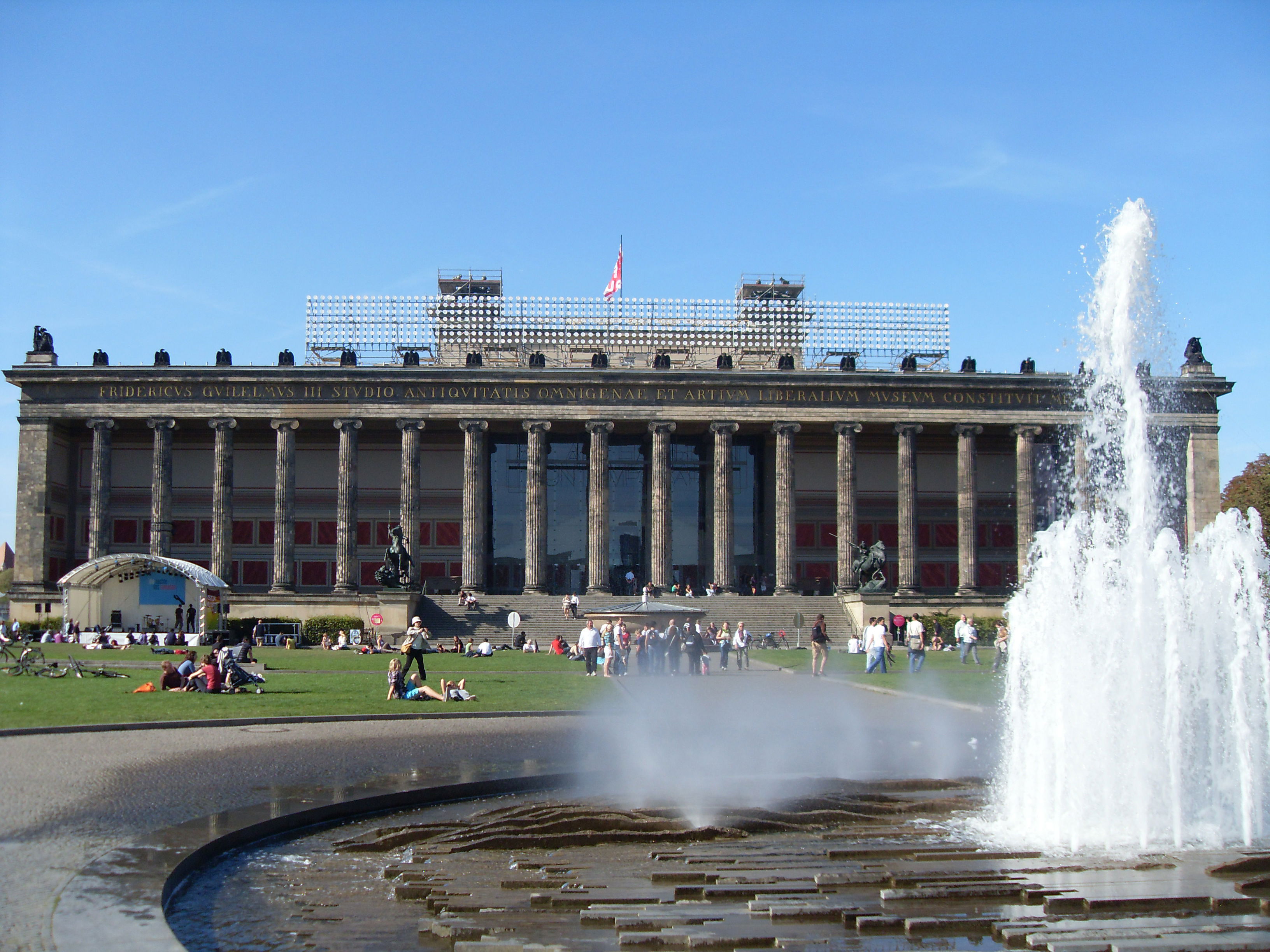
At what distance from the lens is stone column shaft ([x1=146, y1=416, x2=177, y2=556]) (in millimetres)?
65938

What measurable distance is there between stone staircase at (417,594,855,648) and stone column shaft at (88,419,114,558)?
18.4 m

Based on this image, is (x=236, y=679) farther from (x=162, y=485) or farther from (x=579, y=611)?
(x=162, y=485)

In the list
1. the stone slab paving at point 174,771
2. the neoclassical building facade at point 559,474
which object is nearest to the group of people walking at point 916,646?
the stone slab paving at point 174,771

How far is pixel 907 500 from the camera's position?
224 feet

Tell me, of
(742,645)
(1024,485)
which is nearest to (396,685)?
(742,645)

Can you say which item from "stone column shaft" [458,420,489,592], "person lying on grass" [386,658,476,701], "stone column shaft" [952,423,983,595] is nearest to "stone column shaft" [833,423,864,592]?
"stone column shaft" [952,423,983,595]

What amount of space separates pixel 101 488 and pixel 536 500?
23.6m

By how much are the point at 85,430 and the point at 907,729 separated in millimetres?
61551

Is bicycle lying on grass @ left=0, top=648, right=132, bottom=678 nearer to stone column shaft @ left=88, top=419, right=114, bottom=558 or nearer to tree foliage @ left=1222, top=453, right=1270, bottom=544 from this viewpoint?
stone column shaft @ left=88, top=419, right=114, bottom=558

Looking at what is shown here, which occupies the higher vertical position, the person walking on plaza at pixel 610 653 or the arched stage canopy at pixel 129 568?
the arched stage canopy at pixel 129 568

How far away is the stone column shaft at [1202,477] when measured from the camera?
6769 centimetres

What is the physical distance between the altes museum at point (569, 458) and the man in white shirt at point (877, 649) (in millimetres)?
A: 23969

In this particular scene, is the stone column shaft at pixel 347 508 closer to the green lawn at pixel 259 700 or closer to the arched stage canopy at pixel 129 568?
the arched stage canopy at pixel 129 568

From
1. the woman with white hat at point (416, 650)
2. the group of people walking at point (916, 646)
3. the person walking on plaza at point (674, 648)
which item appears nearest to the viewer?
the woman with white hat at point (416, 650)
